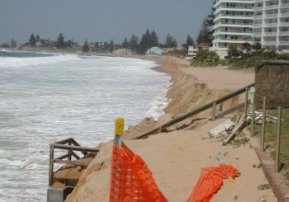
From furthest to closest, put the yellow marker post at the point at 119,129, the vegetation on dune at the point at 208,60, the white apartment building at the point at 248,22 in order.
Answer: the white apartment building at the point at 248,22 < the vegetation on dune at the point at 208,60 < the yellow marker post at the point at 119,129

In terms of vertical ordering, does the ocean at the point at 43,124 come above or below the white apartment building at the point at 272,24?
below

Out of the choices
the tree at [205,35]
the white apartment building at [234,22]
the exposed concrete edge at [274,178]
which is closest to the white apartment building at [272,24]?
the white apartment building at [234,22]

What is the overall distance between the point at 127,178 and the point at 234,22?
10144 cm

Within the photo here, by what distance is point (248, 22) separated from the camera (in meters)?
105

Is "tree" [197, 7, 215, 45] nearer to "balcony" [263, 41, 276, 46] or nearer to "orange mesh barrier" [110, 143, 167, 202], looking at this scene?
"balcony" [263, 41, 276, 46]

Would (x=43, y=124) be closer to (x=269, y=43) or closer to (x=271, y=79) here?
(x=271, y=79)

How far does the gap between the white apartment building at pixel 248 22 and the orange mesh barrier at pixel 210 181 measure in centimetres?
8157

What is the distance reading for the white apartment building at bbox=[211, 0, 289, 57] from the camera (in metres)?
90.5

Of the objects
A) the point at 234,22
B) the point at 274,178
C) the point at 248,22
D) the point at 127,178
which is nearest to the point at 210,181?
the point at 274,178

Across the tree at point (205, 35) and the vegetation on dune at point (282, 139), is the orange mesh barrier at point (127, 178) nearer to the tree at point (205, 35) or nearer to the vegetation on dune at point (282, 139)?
the vegetation on dune at point (282, 139)

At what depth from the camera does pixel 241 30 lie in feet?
344

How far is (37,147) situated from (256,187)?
9.52 m

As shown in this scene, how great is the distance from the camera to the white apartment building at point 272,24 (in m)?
86.1

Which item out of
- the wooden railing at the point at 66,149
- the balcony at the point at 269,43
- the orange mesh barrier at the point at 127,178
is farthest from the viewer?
the balcony at the point at 269,43
